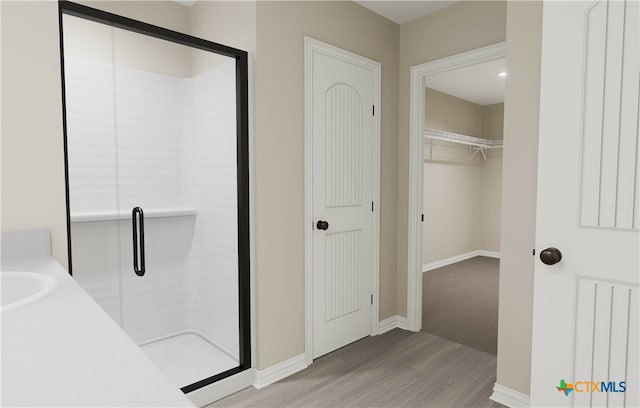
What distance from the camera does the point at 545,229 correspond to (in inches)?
54.0

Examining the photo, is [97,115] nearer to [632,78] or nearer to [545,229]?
[545,229]

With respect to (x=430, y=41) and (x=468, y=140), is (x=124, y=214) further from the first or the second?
(x=468, y=140)

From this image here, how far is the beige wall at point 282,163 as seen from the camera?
2.29 meters

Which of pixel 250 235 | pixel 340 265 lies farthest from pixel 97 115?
pixel 340 265

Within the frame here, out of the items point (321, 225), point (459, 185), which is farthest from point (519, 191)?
point (459, 185)

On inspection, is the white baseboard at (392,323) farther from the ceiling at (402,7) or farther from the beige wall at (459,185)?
the ceiling at (402,7)

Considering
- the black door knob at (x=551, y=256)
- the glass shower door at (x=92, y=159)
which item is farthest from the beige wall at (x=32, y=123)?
the black door knob at (x=551, y=256)

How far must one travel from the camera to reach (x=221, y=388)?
2184mm

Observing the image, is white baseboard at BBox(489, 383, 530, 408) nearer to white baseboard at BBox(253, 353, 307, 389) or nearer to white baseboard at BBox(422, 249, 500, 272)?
white baseboard at BBox(253, 353, 307, 389)

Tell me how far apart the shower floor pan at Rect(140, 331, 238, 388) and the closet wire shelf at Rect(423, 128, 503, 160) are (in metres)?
3.59

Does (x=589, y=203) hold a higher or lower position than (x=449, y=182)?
lower

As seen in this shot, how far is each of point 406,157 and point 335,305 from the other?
134cm

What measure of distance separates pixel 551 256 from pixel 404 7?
2310mm

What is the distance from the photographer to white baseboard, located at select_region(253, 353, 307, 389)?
91.1 inches
